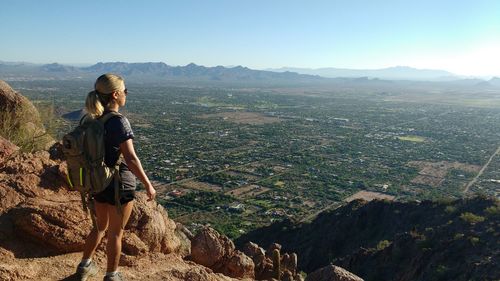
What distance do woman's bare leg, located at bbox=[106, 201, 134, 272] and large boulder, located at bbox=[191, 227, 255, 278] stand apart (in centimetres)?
410

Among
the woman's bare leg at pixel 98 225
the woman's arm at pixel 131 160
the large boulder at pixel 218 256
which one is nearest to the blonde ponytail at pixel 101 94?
the woman's arm at pixel 131 160

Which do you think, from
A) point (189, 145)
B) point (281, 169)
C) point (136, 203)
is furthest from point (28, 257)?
point (189, 145)

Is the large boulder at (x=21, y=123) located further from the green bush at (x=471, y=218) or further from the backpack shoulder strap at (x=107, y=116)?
the green bush at (x=471, y=218)

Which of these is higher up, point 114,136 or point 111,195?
point 114,136

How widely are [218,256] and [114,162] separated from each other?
5113 millimetres

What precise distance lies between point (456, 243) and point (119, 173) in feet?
62.3

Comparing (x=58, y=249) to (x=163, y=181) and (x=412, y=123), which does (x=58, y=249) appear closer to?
(x=163, y=181)

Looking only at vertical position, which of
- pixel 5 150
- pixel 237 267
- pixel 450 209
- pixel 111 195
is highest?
pixel 111 195

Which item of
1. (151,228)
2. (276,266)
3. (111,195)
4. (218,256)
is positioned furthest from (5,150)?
(276,266)

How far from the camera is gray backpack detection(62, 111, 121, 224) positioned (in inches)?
176

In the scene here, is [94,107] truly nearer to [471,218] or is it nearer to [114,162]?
[114,162]

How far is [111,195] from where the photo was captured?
4789 mm

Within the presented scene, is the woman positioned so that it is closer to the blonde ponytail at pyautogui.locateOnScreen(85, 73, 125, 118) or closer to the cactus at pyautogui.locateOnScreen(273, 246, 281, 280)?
the blonde ponytail at pyautogui.locateOnScreen(85, 73, 125, 118)

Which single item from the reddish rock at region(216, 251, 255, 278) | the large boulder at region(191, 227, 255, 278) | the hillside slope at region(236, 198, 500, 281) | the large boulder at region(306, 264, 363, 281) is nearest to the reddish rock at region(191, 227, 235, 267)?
the large boulder at region(191, 227, 255, 278)
